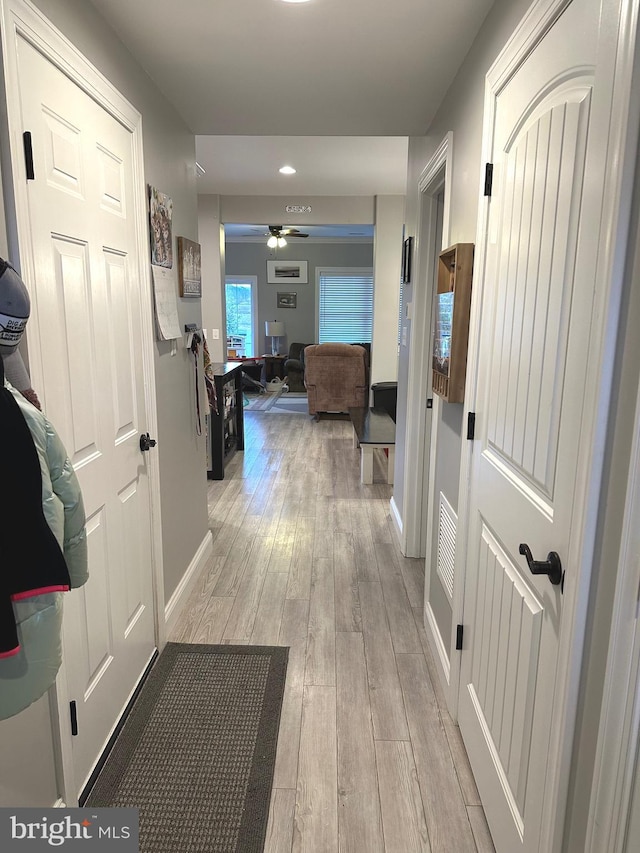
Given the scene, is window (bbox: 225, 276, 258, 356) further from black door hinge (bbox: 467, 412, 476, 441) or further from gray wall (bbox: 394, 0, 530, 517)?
black door hinge (bbox: 467, 412, 476, 441)

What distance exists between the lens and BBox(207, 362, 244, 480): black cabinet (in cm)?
477

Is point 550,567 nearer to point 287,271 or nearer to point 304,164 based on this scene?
point 304,164

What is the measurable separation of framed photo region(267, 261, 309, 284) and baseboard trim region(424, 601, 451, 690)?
8696 millimetres

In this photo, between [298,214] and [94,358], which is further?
[298,214]

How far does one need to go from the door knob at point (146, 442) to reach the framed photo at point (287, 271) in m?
8.75

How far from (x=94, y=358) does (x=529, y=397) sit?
1.24 metres

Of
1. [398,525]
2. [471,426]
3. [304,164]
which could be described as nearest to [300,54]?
[471,426]

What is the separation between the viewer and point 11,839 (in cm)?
119

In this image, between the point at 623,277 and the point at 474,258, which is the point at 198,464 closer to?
the point at 474,258

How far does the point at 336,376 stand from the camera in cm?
729

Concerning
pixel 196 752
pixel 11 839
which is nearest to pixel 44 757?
pixel 11 839

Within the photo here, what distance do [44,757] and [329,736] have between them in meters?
0.92

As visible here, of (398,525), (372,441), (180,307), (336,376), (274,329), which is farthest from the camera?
(274,329)

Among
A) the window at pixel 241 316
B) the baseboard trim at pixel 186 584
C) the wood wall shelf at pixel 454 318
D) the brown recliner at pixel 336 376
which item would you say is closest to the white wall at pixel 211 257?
the brown recliner at pixel 336 376
